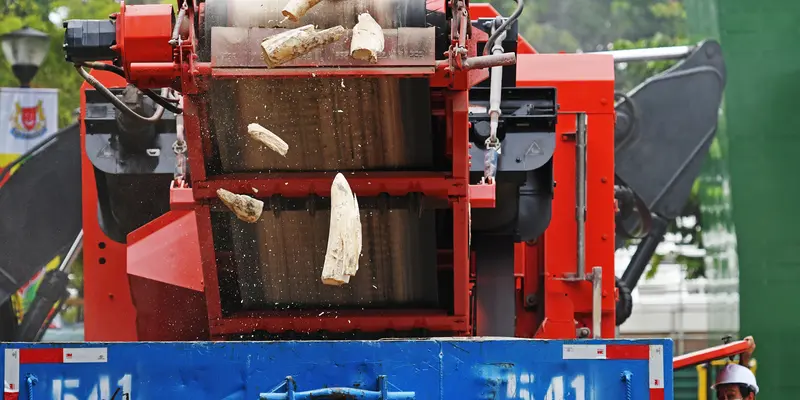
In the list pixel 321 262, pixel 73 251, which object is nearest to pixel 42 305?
pixel 73 251

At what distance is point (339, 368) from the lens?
15.4 feet

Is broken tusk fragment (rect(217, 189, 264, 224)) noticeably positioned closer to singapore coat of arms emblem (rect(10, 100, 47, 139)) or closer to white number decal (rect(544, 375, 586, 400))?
white number decal (rect(544, 375, 586, 400))

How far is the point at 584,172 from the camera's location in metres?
6.57

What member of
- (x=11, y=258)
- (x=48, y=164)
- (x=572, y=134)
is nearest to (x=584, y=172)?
(x=572, y=134)

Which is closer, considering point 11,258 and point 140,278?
point 140,278

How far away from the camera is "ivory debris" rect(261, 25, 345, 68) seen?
14.6 ft

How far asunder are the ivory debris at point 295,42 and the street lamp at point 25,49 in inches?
313

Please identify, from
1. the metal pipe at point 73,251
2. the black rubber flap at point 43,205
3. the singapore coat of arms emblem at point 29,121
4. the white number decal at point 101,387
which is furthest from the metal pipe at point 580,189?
the singapore coat of arms emblem at point 29,121

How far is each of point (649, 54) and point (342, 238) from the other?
15.4ft

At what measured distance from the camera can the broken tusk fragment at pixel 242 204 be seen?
194 inches

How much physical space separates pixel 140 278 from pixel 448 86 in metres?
1.89

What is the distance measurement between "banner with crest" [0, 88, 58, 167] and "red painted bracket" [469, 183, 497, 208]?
7.81m

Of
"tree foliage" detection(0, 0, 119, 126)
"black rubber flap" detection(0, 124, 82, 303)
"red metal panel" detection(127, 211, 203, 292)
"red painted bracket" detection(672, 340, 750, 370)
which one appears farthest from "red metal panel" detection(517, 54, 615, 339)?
"tree foliage" detection(0, 0, 119, 126)

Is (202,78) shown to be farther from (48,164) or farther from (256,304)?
(48,164)
